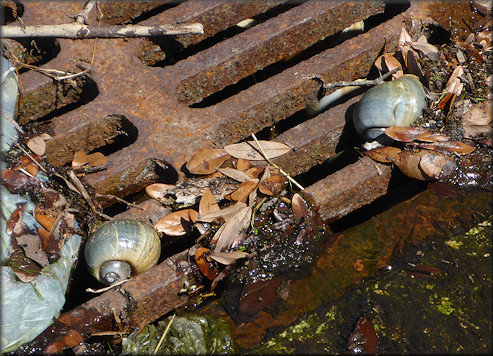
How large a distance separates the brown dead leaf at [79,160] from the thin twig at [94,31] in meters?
0.60

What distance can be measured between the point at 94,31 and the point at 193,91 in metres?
0.56

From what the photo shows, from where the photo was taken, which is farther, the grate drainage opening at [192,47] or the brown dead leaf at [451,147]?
the grate drainage opening at [192,47]

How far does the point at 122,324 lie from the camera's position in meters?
1.98

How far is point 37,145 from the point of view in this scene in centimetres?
236

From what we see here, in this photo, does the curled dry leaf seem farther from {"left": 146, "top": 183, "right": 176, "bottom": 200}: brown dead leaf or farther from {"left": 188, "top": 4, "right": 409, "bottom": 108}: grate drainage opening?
{"left": 188, "top": 4, "right": 409, "bottom": 108}: grate drainage opening

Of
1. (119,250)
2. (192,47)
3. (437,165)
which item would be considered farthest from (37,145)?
(437,165)

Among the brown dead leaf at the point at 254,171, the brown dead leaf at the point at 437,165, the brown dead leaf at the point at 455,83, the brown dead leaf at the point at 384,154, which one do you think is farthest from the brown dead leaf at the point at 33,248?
the brown dead leaf at the point at 455,83

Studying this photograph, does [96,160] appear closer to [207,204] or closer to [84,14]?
[207,204]

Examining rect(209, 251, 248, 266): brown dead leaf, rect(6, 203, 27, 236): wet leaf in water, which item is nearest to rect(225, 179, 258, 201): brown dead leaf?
rect(209, 251, 248, 266): brown dead leaf

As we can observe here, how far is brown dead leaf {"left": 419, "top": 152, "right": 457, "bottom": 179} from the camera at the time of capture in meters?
2.23

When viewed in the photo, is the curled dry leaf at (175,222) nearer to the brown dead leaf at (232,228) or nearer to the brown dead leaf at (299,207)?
the brown dead leaf at (232,228)

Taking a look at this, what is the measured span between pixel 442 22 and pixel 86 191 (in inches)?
78.1

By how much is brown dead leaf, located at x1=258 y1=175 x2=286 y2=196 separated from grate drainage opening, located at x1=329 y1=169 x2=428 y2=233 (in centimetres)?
39

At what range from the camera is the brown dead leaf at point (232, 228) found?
2125mm
